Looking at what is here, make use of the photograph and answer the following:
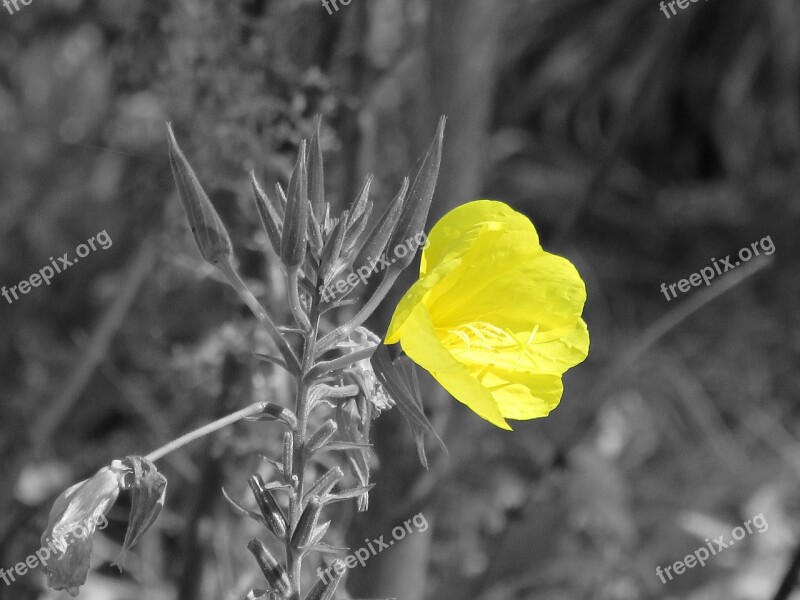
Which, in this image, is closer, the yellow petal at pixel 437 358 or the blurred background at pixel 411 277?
the yellow petal at pixel 437 358

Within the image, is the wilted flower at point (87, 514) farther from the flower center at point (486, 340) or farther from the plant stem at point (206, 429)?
the flower center at point (486, 340)

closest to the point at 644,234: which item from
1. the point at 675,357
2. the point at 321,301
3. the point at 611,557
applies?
the point at 675,357

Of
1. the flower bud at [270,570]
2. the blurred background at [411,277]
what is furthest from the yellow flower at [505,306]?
the blurred background at [411,277]

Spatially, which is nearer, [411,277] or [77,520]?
[77,520]

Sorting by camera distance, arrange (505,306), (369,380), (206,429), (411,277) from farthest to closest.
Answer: (411,277) < (505,306) < (369,380) < (206,429)

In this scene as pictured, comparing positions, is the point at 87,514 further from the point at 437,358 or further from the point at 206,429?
the point at 437,358

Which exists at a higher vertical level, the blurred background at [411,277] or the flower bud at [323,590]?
the flower bud at [323,590]

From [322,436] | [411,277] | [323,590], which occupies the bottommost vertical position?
[411,277]

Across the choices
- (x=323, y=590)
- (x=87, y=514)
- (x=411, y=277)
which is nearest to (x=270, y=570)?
(x=323, y=590)
